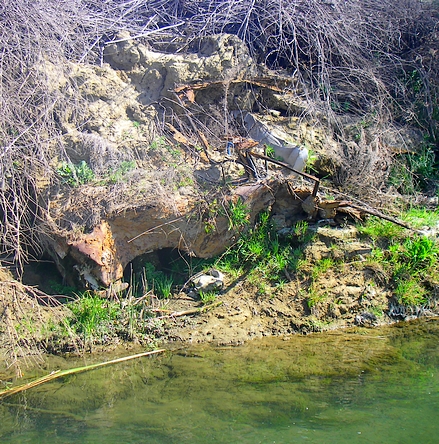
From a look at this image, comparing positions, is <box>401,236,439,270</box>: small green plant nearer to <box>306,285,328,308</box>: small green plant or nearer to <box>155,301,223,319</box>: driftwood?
<box>306,285,328,308</box>: small green plant

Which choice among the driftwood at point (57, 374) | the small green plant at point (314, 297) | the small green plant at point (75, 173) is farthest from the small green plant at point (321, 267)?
the small green plant at point (75, 173)

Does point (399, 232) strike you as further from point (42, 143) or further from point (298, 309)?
point (42, 143)

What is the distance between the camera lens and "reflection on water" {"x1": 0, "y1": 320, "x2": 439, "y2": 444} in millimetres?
3812

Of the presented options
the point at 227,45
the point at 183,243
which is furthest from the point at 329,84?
the point at 183,243

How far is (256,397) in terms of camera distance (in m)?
4.29

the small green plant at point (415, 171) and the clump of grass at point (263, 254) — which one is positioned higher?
the small green plant at point (415, 171)

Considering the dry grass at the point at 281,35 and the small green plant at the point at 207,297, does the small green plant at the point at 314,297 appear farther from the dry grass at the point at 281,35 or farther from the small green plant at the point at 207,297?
the dry grass at the point at 281,35

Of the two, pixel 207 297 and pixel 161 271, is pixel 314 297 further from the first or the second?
pixel 161 271

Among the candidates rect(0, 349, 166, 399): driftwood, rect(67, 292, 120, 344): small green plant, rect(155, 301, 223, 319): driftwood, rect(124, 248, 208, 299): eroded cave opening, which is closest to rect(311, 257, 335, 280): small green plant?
rect(155, 301, 223, 319): driftwood

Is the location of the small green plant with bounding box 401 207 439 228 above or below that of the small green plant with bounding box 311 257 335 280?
above

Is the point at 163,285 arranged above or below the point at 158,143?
below

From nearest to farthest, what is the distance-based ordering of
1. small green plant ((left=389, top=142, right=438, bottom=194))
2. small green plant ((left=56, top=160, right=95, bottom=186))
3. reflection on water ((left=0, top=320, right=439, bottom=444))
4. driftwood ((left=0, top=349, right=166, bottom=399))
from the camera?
reflection on water ((left=0, top=320, right=439, bottom=444)), driftwood ((left=0, top=349, right=166, bottom=399)), small green plant ((left=56, top=160, right=95, bottom=186)), small green plant ((left=389, top=142, right=438, bottom=194))

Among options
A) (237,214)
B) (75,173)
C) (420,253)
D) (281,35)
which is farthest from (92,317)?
(281,35)

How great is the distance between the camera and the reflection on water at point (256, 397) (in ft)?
12.5
